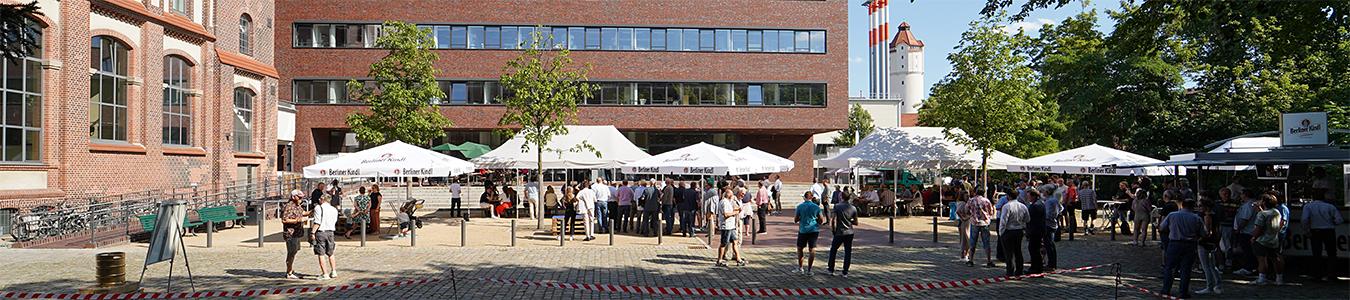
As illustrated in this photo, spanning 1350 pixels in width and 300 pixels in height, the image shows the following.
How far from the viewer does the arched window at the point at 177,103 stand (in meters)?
27.0

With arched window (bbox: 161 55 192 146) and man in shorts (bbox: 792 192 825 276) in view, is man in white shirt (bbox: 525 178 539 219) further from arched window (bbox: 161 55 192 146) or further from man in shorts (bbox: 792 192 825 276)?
man in shorts (bbox: 792 192 825 276)

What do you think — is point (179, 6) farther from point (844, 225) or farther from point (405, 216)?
point (844, 225)

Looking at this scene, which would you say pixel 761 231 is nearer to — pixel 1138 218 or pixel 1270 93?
pixel 1138 218

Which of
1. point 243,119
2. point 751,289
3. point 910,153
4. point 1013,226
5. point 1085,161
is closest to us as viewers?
point 751,289

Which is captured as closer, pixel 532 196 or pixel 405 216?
pixel 405 216

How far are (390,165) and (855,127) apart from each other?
194 ft

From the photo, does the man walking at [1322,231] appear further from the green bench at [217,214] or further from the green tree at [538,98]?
the green bench at [217,214]

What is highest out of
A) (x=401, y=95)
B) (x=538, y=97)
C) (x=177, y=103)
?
(x=401, y=95)

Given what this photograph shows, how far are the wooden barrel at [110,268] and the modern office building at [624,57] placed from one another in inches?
1292

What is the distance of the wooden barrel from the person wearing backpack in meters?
14.3

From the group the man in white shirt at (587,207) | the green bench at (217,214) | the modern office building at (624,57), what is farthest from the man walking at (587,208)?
the modern office building at (624,57)

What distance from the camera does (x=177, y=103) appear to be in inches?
1085

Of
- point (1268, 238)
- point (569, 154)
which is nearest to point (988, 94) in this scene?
point (569, 154)

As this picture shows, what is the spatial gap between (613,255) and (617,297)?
4913 mm
